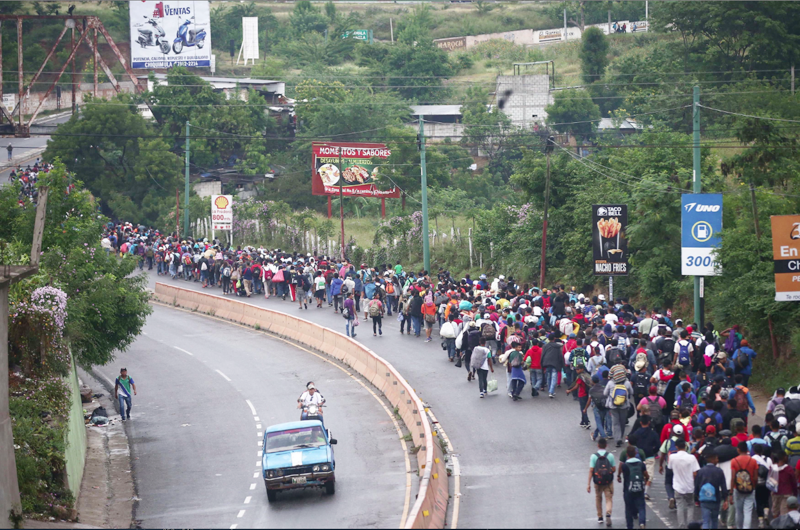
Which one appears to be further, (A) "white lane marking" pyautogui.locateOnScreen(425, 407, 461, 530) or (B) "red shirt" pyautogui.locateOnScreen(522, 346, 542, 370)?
(B) "red shirt" pyautogui.locateOnScreen(522, 346, 542, 370)

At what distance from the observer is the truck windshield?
1884 cm

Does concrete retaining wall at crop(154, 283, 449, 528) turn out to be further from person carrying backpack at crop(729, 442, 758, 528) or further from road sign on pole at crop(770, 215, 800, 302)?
road sign on pole at crop(770, 215, 800, 302)

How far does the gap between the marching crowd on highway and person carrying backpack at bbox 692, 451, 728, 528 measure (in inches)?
0.8

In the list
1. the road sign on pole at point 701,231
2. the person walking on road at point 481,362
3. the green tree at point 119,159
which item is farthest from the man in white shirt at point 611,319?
the green tree at point 119,159

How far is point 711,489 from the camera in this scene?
551 inches

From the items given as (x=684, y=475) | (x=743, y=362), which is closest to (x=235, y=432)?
(x=743, y=362)

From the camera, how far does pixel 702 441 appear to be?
50.4 ft

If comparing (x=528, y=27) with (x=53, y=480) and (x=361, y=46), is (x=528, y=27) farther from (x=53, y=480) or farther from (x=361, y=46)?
(x=53, y=480)

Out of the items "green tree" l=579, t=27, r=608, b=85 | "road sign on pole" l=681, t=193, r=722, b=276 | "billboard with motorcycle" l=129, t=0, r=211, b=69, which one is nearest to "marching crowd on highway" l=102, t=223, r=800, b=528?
"road sign on pole" l=681, t=193, r=722, b=276

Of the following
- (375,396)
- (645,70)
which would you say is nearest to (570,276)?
(375,396)

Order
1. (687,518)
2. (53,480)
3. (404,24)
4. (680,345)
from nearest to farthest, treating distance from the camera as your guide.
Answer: (687,518) → (53,480) → (680,345) → (404,24)

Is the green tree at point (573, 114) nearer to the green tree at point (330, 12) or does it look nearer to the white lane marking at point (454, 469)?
the white lane marking at point (454, 469)

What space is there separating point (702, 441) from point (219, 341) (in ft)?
76.8

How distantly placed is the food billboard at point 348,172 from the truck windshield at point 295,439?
1359 inches
